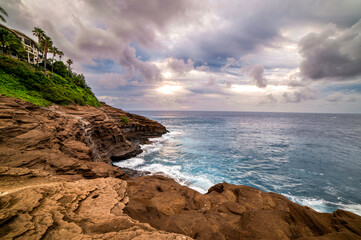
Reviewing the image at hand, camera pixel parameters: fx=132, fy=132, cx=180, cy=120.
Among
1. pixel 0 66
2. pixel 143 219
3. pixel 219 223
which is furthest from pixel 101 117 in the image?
pixel 219 223

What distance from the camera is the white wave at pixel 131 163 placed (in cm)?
2344

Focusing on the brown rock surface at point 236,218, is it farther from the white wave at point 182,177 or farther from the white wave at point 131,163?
the white wave at point 131,163

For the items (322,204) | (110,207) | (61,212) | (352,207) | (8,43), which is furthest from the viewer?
(8,43)

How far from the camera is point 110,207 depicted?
5.74 m

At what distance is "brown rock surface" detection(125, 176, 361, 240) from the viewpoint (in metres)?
5.81

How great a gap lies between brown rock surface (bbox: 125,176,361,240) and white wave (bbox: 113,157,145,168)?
16125 millimetres

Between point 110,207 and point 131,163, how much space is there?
20.2 metres

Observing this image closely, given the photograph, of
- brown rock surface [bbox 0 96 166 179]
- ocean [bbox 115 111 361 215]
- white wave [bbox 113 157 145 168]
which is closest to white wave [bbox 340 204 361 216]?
ocean [bbox 115 111 361 215]

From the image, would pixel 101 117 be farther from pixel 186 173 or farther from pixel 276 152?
pixel 276 152

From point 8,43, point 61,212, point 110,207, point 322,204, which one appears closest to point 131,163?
point 110,207

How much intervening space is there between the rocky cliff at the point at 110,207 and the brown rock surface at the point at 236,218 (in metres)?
0.03

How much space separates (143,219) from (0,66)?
3496 cm

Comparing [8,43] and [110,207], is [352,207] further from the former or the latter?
[8,43]

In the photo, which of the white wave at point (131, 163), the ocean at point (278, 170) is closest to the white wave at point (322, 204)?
the ocean at point (278, 170)
